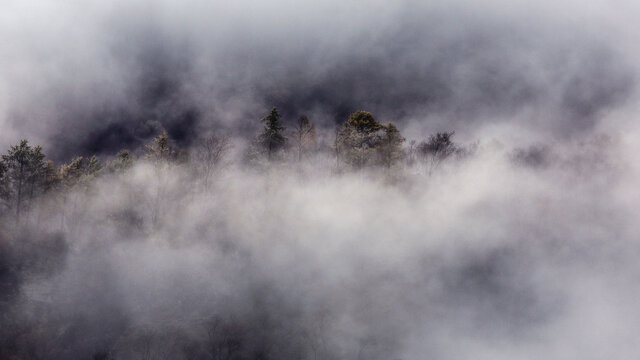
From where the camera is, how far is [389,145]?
3788 centimetres

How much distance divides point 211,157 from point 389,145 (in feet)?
70.1

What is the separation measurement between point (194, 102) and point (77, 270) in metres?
126

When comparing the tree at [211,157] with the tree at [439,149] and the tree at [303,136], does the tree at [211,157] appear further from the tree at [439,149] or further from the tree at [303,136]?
the tree at [439,149]

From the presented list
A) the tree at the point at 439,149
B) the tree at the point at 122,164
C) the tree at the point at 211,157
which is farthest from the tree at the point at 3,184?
the tree at the point at 439,149

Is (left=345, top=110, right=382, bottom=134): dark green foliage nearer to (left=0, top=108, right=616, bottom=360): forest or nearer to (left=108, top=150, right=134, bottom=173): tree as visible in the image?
(left=0, top=108, right=616, bottom=360): forest

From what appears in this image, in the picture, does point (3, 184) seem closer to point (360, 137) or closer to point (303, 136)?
point (303, 136)

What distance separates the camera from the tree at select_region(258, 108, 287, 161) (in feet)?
132

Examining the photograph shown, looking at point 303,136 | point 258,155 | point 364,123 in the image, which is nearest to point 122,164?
point 258,155

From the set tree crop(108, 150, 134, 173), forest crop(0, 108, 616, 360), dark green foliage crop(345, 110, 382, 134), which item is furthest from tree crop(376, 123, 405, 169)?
tree crop(108, 150, 134, 173)

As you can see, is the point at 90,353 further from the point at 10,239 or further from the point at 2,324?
the point at 10,239

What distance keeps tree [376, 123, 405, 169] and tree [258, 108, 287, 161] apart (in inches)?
408

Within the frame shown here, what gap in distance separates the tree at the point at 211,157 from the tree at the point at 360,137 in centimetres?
1569

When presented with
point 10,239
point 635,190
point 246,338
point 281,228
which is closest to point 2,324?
point 10,239

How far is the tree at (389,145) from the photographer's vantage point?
124 feet
